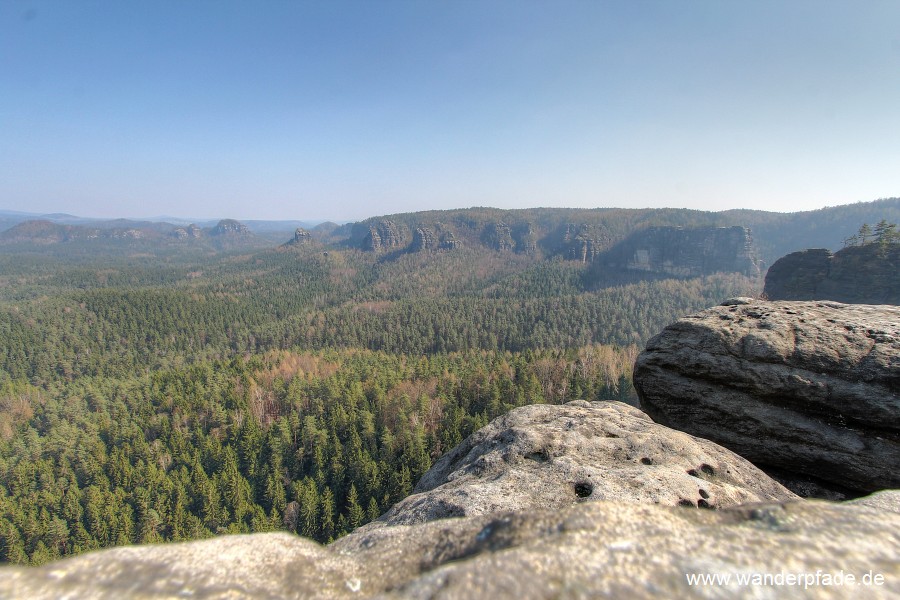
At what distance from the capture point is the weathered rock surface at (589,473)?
27.2 feet

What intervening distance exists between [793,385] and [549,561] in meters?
12.8

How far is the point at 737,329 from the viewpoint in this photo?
43.3 ft

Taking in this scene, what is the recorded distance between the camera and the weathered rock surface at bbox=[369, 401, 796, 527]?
327 inches

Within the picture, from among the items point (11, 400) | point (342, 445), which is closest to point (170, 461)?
point (342, 445)

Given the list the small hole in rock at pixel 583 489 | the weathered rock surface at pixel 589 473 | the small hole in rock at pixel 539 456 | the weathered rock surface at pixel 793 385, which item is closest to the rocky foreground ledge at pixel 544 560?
the weathered rock surface at pixel 589 473

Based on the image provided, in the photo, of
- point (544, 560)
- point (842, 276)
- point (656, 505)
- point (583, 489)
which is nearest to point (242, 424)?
point (583, 489)

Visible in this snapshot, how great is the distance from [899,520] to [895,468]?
33.4ft

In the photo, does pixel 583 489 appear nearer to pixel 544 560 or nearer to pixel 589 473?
pixel 589 473

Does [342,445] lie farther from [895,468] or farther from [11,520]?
[895,468]

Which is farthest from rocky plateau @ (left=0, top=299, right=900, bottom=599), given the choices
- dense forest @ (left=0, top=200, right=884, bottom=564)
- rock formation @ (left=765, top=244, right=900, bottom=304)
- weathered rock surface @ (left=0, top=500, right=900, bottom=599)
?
rock formation @ (left=765, top=244, right=900, bottom=304)

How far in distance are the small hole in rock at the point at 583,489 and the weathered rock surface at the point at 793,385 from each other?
7.74 meters

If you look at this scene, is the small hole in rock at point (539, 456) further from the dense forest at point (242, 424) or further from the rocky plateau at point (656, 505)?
the dense forest at point (242, 424)

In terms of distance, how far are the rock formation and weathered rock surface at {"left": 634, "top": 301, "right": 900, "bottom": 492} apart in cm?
6765

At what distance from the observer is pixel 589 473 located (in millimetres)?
9094
